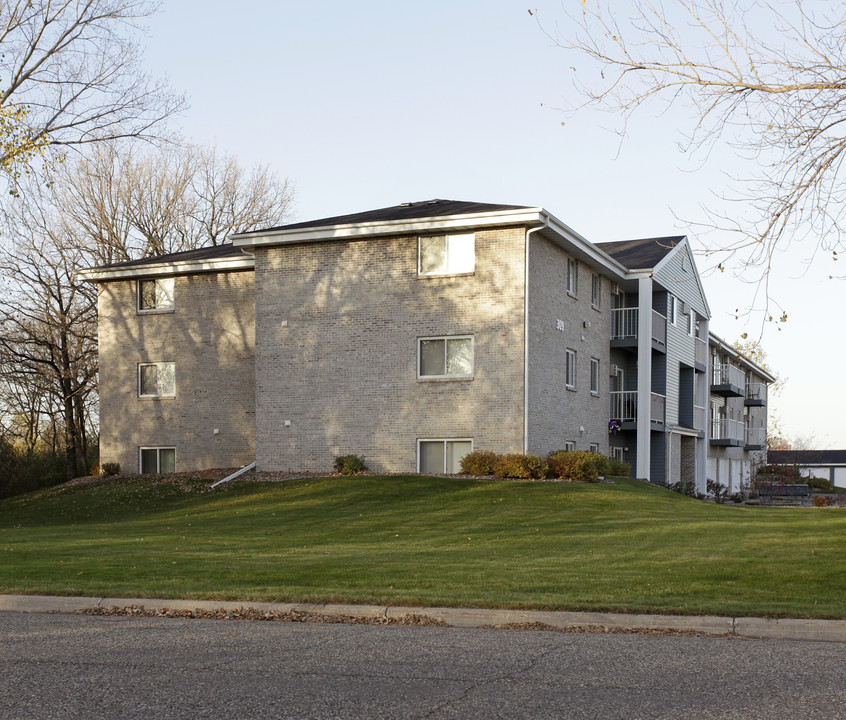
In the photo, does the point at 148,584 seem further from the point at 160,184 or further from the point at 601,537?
the point at 160,184

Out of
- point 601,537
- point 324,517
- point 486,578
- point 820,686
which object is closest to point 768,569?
point 486,578

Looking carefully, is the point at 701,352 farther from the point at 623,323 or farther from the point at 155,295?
the point at 155,295

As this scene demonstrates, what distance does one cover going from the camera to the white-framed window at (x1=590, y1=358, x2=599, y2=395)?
1221 inches

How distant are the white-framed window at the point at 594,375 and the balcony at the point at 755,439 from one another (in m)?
27.1

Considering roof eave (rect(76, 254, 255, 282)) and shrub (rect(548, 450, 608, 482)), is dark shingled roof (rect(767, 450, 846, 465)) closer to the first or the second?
shrub (rect(548, 450, 608, 482))

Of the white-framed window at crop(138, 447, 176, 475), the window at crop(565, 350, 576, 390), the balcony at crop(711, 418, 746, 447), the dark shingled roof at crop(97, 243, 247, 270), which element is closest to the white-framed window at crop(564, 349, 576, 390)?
the window at crop(565, 350, 576, 390)

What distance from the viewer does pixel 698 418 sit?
1564 inches

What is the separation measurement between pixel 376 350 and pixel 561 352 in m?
5.47

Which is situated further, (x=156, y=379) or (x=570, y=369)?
(x=156, y=379)

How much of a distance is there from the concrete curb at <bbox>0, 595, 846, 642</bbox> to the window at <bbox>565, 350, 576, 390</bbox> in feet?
64.8

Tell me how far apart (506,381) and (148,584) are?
51.1 ft

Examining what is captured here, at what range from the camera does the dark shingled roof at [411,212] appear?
88.7 ft

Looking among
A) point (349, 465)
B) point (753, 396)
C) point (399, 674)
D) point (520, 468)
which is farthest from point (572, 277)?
point (753, 396)

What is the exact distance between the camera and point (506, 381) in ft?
84.8
